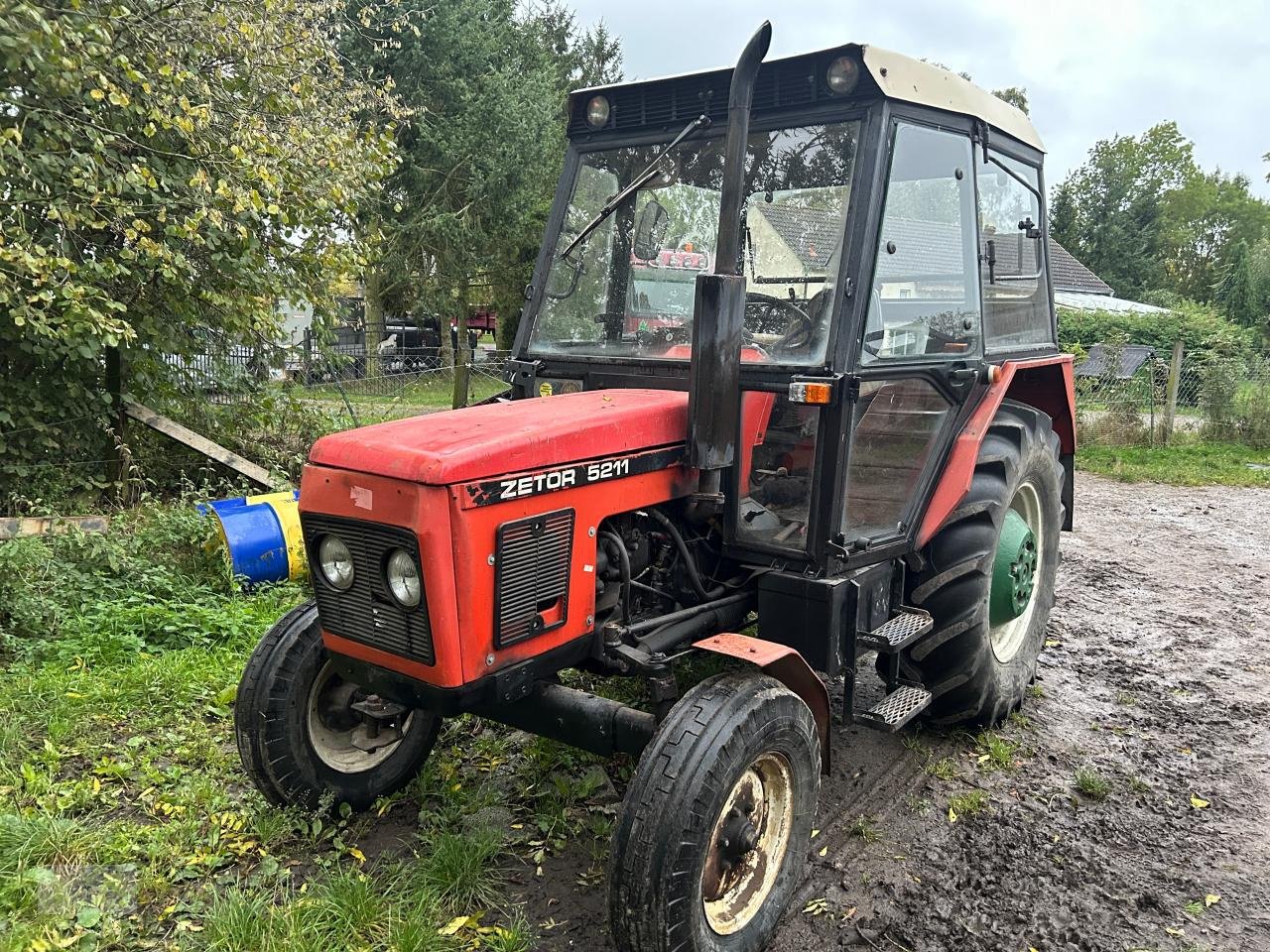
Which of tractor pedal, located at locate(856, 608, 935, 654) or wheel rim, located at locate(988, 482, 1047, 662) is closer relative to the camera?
tractor pedal, located at locate(856, 608, 935, 654)

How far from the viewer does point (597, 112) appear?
3.48 metres

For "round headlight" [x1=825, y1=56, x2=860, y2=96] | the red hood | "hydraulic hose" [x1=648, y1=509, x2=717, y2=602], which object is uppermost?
"round headlight" [x1=825, y1=56, x2=860, y2=96]

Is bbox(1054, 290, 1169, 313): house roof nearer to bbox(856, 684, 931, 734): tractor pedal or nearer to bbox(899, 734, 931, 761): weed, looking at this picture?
bbox(899, 734, 931, 761): weed

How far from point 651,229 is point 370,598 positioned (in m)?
1.81

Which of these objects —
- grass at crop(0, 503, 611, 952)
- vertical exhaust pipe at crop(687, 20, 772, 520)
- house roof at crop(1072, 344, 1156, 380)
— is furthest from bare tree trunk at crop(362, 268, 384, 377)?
Answer: vertical exhaust pipe at crop(687, 20, 772, 520)

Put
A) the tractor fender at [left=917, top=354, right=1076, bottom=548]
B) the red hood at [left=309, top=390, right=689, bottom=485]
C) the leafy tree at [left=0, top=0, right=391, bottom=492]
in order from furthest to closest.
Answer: the leafy tree at [left=0, top=0, right=391, bottom=492] < the tractor fender at [left=917, top=354, right=1076, bottom=548] < the red hood at [left=309, top=390, right=689, bottom=485]

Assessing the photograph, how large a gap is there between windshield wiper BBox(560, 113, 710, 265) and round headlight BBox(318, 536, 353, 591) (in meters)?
1.48

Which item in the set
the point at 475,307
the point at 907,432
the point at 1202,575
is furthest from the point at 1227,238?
the point at 907,432

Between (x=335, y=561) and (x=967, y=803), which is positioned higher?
(x=335, y=561)

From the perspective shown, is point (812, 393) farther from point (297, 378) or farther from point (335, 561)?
point (297, 378)

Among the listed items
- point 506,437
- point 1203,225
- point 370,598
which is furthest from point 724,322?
point 1203,225

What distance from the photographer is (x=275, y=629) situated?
9.78ft

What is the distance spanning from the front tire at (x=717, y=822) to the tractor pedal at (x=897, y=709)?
0.40 metres

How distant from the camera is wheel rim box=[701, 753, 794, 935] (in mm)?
2426
